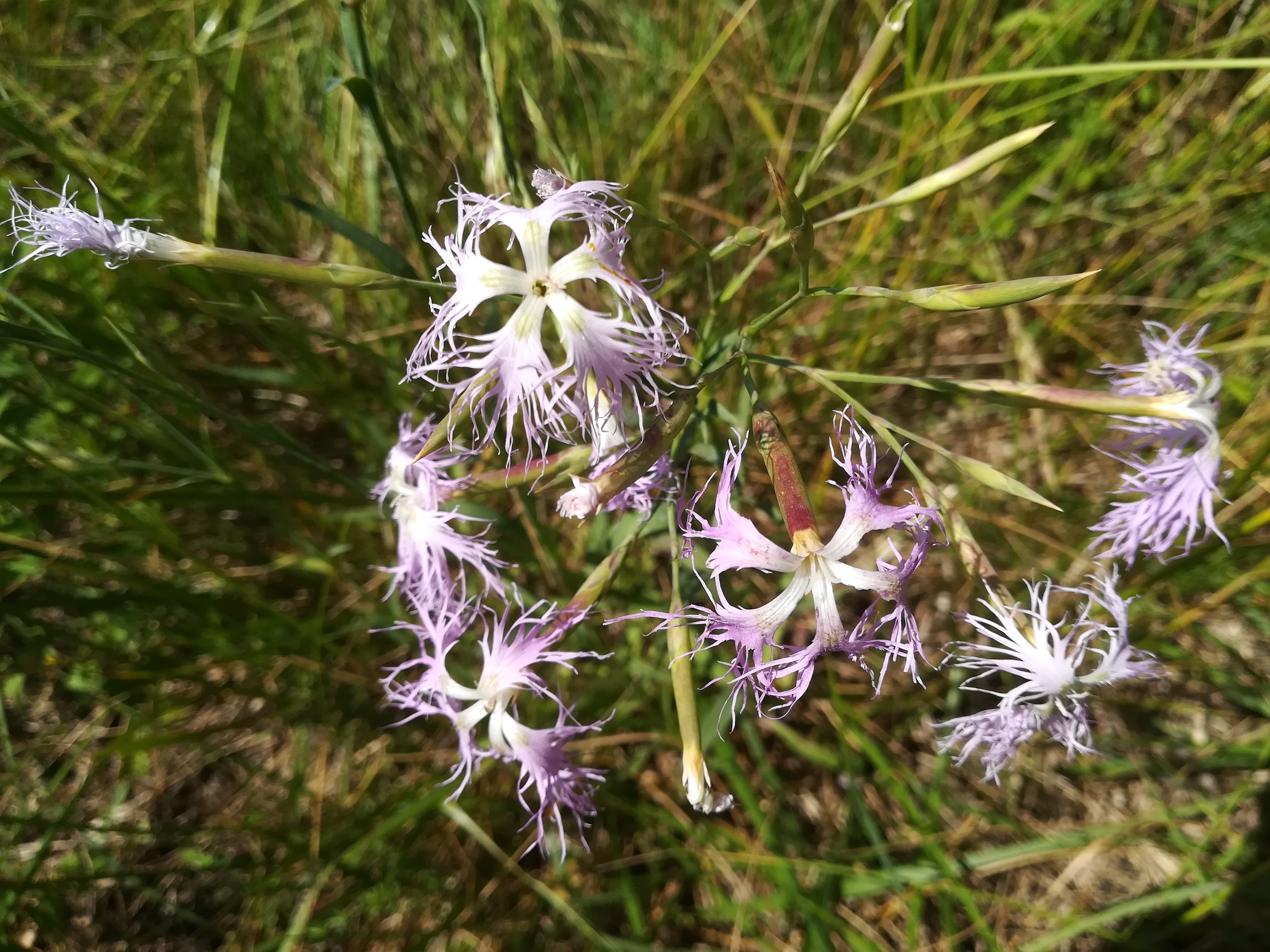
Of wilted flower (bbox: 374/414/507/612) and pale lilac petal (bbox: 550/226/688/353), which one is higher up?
pale lilac petal (bbox: 550/226/688/353)

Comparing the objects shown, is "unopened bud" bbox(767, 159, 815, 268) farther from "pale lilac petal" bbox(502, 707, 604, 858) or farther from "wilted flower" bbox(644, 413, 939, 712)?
"pale lilac petal" bbox(502, 707, 604, 858)

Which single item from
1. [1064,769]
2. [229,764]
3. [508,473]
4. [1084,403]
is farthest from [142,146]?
[1064,769]

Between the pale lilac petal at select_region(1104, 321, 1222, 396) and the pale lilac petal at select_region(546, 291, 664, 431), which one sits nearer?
the pale lilac petal at select_region(546, 291, 664, 431)

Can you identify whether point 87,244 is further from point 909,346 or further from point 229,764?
point 909,346

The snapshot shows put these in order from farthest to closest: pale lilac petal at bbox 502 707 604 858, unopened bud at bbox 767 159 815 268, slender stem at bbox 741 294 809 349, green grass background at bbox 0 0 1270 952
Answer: green grass background at bbox 0 0 1270 952
pale lilac petal at bbox 502 707 604 858
slender stem at bbox 741 294 809 349
unopened bud at bbox 767 159 815 268

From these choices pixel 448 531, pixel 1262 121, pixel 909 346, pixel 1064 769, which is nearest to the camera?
pixel 448 531

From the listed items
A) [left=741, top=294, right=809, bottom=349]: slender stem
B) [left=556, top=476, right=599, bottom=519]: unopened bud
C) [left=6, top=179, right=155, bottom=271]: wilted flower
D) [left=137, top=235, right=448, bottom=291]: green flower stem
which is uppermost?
[left=6, top=179, right=155, bottom=271]: wilted flower

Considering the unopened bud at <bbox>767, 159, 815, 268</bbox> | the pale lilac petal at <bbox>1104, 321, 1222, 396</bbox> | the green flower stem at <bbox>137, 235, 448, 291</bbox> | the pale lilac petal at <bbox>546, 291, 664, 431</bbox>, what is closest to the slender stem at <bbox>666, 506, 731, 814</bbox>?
the pale lilac petal at <bbox>546, 291, 664, 431</bbox>
